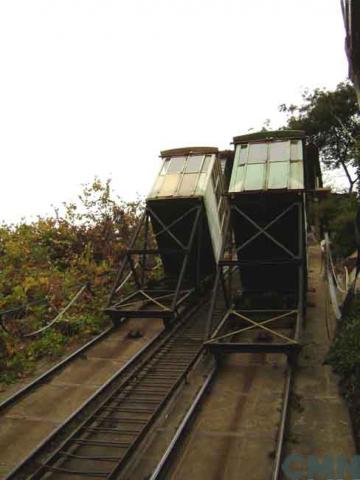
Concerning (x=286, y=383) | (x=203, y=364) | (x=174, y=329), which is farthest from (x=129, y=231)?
(x=286, y=383)

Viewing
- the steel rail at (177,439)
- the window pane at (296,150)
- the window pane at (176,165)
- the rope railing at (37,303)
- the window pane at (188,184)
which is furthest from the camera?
the window pane at (176,165)

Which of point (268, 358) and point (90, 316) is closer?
point (268, 358)

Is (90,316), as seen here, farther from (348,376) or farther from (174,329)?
(348,376)

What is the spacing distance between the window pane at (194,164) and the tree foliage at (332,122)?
1462 cm

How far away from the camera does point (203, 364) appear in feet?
30.8

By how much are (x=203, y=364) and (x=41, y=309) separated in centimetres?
492

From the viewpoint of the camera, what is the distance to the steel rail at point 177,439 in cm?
541

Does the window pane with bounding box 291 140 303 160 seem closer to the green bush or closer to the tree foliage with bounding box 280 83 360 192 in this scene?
the green bush

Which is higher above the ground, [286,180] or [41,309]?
[286,180]

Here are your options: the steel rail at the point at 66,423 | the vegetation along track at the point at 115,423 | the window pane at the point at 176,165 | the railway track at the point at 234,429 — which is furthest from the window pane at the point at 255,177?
the steel rail at the point at 66,423

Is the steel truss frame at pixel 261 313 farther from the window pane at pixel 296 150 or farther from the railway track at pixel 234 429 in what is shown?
the window pane at pixel 296 150

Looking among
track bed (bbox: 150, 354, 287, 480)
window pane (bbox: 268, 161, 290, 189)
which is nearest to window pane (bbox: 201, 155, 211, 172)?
window pane (bbox: 268, 161, 290, 189)

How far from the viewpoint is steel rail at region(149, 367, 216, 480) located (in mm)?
5414

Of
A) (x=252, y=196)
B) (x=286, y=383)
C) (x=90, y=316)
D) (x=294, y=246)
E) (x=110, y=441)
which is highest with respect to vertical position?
(x=252, y=196)
